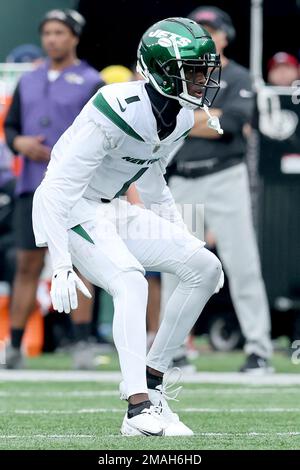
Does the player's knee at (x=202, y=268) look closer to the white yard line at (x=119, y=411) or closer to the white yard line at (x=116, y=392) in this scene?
the white yard line at (x=119, y=411)

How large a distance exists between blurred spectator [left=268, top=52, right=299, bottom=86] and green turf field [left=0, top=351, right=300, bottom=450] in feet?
9.90

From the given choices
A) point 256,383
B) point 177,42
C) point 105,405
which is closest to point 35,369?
point 256,383

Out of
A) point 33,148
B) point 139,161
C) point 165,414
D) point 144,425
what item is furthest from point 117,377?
point 144,425

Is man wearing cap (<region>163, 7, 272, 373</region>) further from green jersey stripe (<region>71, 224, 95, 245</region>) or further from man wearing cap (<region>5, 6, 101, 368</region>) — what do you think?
green jersey stripe (<region>71, 224, 95, 245</region>)

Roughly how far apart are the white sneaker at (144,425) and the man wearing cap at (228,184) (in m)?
3.16

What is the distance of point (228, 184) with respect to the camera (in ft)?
27.9

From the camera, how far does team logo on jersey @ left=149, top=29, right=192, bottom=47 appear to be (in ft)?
17.6

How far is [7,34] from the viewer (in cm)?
1219

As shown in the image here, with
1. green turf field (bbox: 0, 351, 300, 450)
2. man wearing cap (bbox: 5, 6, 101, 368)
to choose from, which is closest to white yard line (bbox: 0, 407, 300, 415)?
green turf field (bbox: 0, 351, 300, 450)

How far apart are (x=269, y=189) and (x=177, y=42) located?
206 inches

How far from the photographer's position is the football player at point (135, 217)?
5.26m

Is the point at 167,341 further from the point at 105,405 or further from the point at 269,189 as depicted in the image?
the point at 269,189

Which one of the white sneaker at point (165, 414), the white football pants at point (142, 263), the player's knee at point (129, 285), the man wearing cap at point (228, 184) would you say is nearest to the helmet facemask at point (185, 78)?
the white football pants at point (142, 263)

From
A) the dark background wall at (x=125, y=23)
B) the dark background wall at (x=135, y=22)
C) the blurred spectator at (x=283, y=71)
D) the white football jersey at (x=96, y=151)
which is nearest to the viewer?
the white football jersey at (x=96, y=151)
